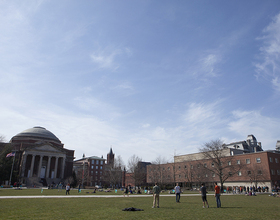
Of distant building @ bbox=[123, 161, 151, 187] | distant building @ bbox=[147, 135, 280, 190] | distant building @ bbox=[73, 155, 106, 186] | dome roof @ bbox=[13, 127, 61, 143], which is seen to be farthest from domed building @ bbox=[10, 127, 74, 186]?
distant building @ bbox=[147, 135, 280, 190]

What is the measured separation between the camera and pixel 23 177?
2768 inches

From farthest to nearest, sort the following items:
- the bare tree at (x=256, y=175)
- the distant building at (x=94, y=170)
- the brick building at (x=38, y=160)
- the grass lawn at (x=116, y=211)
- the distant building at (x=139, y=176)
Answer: the distant building at (x=94, y=170) → the brick building at (x=38, y=160) → the distant building at (x=139, y=176) → the bare tree at (x=256, y=175) → the grass lawn at (x=116, y=211)

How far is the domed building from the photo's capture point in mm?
73062

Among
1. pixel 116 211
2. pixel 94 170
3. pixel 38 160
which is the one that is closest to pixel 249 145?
pixel 94 170

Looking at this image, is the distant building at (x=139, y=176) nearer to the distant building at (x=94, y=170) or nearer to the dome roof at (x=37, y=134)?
the distant building at (x=94, y=170)

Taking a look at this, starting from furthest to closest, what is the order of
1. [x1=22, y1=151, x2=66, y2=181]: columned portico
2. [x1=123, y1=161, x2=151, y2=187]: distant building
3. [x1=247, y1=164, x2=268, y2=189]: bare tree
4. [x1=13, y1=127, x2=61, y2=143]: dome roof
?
1. [x1=13, y1=127, x2=61, y2=143]: dome roof
2. [x1=22, y1=151, x2=66, y2=181]: columned portico
3. [x1=123, y1=161, x2=151, y2=187]: distant building
4. [x1=247, y1=164, x2=268, y2=189]: bare tree

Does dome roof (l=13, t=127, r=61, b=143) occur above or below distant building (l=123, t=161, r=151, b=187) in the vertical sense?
above

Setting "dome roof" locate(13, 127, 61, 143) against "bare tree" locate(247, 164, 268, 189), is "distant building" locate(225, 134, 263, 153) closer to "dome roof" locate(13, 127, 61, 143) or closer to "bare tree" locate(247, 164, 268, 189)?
"bare tree" locate(247, 164, 268, 189)

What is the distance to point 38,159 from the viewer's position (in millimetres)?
78875

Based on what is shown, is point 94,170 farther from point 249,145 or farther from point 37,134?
point 249,145

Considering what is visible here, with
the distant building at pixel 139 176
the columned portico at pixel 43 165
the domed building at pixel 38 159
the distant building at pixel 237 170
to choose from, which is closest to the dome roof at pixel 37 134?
the domed building at pixel 38 159

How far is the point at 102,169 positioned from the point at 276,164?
86961 millimetres

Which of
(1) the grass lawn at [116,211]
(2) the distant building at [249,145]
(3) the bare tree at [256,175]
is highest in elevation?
(2) the distant building at [249,145]

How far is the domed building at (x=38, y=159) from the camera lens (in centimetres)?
7306
